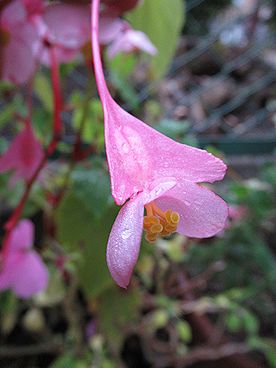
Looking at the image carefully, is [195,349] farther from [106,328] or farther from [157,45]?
[157,45]

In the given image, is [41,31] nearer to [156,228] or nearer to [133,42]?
[133,42]

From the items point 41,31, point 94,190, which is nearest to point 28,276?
point 94,190

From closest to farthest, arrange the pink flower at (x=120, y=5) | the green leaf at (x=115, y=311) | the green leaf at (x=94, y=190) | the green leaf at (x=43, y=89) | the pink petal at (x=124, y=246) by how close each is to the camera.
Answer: the pink petal at (x=124, y=246) < the pink flower at (x=120, y=5) < the green leaf at (x=94, y=190) < the green leaf at (x=43, y=89) < the green leaf at (x=115, y=311)

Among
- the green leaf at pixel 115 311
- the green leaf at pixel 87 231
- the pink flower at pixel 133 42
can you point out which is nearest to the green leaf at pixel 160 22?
the pink flower at pixel 133 42

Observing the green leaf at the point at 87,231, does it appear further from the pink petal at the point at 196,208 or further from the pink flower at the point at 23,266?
the pink petal at the point at 196,208

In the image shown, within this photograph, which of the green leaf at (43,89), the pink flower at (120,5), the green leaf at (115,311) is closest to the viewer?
the pink flower at (120,5)

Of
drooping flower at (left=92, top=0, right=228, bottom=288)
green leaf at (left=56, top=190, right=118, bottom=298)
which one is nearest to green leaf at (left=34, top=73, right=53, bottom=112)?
green leaf at (left=56, top=190, right=118, bottom=298)
